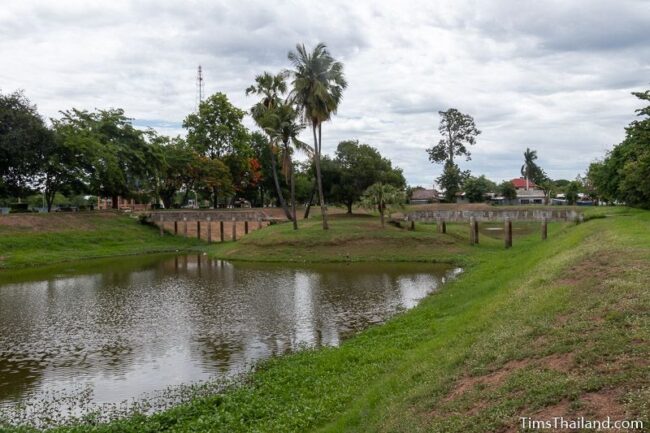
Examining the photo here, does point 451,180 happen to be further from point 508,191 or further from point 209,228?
point 209,228

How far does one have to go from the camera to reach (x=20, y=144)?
5369 centimetres

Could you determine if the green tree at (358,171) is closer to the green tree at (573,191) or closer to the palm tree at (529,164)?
the green tree at (573,191)

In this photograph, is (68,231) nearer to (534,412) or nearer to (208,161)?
(208,161)

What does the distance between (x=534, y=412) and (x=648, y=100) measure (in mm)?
33373

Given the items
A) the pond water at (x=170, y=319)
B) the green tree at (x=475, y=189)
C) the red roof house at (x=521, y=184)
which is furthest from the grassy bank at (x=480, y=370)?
the red roof house at (x=521, y=184)

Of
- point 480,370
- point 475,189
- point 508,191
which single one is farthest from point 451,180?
point 480,370

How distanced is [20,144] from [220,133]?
29.5m

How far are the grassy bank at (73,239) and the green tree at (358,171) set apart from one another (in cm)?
1856

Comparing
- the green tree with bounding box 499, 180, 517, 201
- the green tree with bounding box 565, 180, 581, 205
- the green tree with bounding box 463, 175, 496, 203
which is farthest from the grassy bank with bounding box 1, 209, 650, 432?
the green tree with bounding box 499, 180, 517, 201

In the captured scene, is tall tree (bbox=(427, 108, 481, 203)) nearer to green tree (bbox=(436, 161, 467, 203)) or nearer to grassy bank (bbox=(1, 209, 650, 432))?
green tree (bbox=(436, 161, 467, 203))

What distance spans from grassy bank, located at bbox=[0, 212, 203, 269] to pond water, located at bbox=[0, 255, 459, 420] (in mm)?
9834

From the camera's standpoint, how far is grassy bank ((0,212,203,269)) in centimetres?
4641

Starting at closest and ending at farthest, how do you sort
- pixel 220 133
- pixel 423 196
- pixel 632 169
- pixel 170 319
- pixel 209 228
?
pixel 170 319
pixel 632 169
pixel 209 228
pixel 220 133
pixel 423 196

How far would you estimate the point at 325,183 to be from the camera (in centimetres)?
6781
